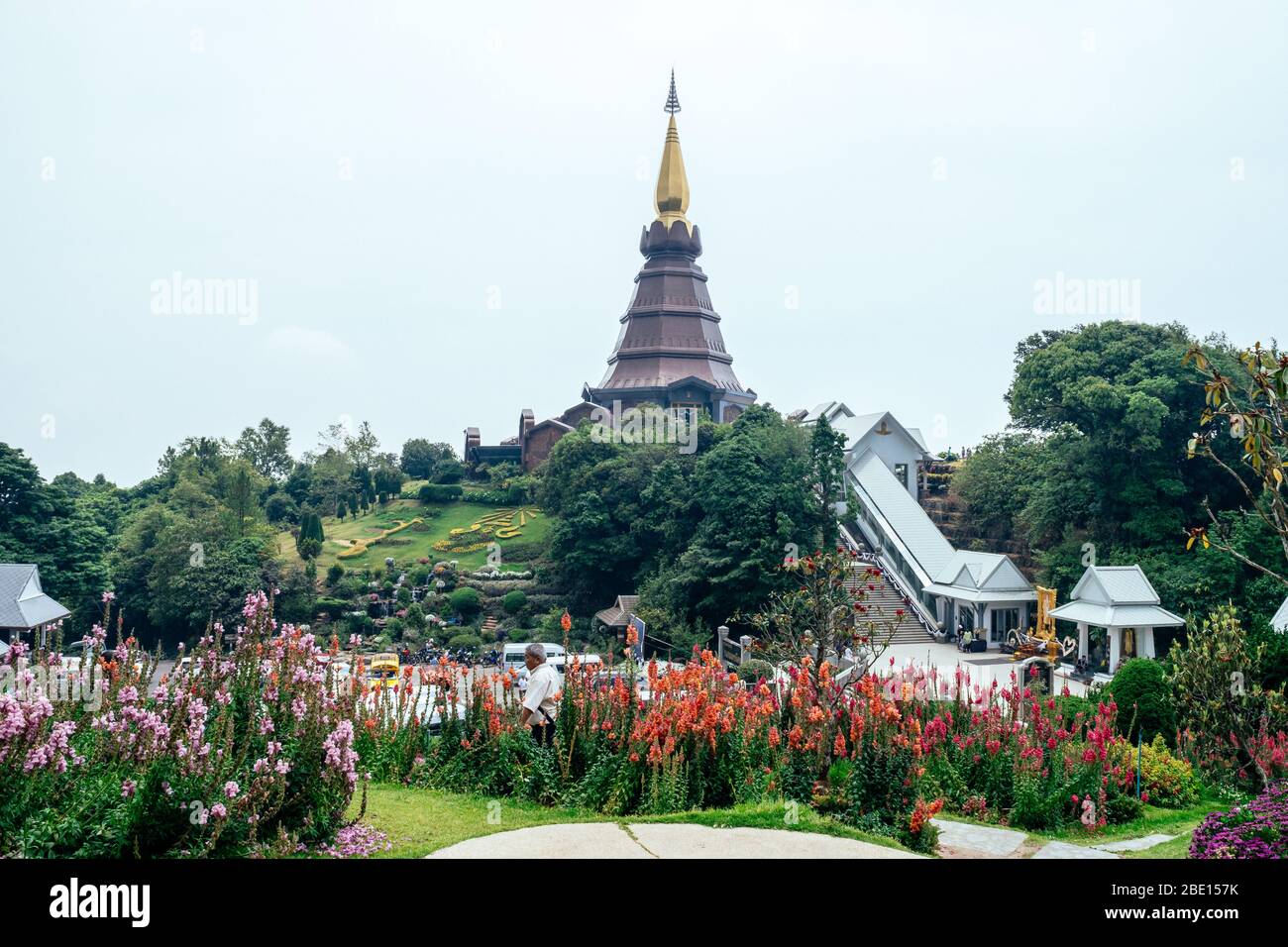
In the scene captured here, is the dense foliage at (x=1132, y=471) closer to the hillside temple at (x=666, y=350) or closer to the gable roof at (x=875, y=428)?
the gable roof at (x=875, y=428)

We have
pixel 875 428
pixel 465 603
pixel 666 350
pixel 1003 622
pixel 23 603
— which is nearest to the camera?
pixel 23 603

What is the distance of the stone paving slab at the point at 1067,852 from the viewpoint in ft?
22.7

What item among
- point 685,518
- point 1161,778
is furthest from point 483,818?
point 685,518

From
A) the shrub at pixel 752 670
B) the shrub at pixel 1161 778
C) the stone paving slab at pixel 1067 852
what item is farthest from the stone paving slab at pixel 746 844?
the shrub at pixel 752 670

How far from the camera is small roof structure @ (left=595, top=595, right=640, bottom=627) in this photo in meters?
29.3

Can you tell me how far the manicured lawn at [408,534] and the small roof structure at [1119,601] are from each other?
18.8 metres

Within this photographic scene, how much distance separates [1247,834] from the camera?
6336mm

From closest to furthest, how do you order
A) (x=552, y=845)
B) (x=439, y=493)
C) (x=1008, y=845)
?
(x=552, y=845) → (x=1008, y=845) → (x=439, y=493)

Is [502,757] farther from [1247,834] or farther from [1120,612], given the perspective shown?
[1120,612]

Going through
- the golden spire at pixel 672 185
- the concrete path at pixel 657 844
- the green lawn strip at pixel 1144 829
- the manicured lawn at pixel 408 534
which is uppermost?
the golden spire at pixel 672 185

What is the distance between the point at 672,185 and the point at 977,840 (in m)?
46.7
